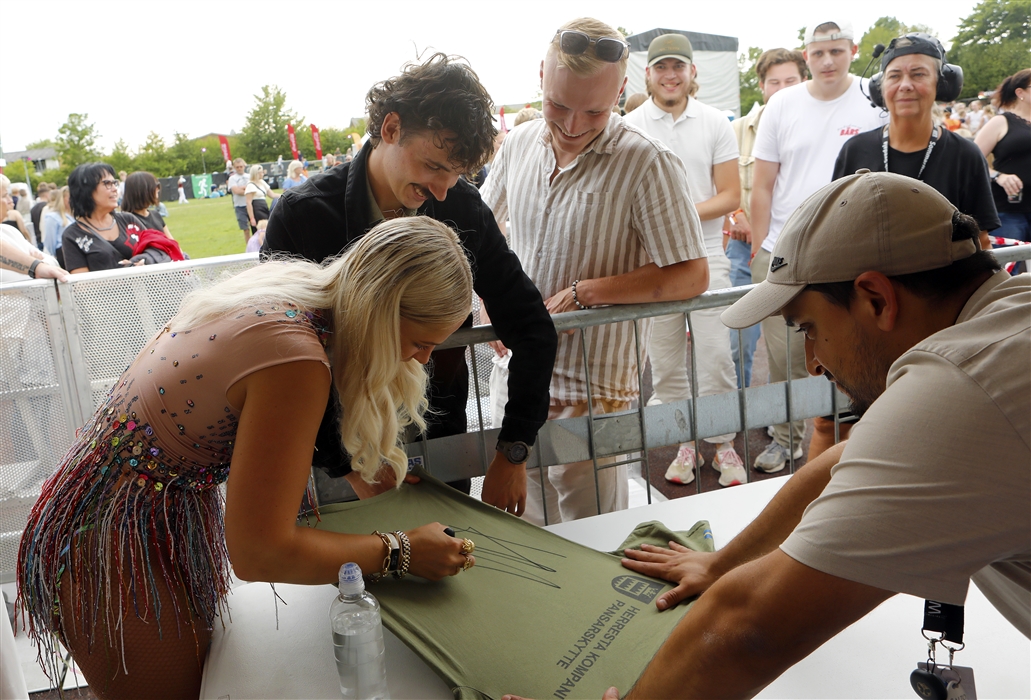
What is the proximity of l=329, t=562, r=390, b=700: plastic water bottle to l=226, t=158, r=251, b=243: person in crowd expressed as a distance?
9.95m

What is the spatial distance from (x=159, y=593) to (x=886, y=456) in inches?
55.2

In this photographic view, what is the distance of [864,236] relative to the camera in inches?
49.2

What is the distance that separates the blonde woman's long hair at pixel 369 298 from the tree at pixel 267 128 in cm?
2031

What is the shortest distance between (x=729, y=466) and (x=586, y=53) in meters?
2.43

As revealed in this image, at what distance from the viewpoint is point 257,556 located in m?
1.39

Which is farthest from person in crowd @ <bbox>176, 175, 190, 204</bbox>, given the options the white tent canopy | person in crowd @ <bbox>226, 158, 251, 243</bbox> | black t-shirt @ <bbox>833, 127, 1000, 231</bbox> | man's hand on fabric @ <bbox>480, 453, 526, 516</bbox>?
man's hand on fabric @ <bbox>480, 453, 526, 516</bbox>

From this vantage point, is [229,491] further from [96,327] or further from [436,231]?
[96,327]

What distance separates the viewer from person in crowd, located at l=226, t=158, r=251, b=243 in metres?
10.9

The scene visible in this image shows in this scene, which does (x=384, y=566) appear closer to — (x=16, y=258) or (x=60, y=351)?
(x=60, y=351)

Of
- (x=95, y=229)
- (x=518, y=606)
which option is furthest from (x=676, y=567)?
(x=95, y=229)

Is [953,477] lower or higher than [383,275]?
lower

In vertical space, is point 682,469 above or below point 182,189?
below

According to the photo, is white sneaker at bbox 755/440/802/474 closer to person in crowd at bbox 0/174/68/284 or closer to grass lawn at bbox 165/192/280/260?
person in crowd at bbox 0/174/68/284

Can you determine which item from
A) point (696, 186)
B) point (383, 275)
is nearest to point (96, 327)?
point (383, 275)
